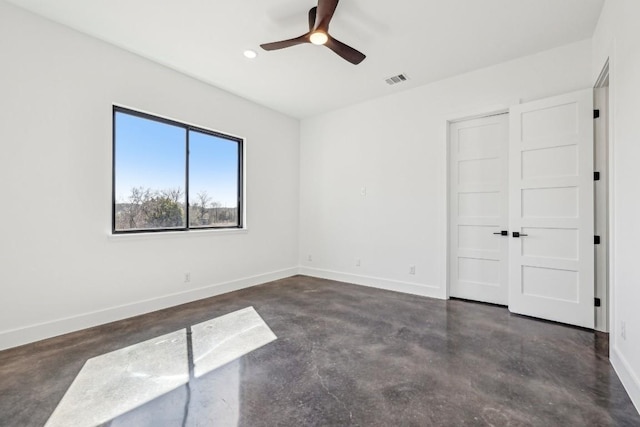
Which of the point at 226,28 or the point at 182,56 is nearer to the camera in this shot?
the point at 226,28

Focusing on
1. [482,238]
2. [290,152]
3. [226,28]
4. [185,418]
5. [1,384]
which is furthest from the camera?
[290,152]

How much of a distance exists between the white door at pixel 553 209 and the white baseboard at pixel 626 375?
897 millimetres

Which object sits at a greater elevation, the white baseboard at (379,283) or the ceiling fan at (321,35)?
the ceiling fan at (321,35)

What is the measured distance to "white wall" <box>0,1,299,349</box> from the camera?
256 cm

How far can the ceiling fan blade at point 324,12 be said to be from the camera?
223 cm

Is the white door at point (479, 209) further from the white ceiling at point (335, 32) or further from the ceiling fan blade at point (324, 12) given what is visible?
the ceiling fan blade at point (324, 12)

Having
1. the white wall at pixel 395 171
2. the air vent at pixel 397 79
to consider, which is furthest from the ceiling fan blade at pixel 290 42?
the white wall at pixel 395 171

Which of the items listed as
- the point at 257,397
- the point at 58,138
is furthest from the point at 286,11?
the point at 257,397

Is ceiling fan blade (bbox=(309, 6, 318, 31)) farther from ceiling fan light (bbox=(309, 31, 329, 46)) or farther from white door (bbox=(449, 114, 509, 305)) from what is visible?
white door (bbox=(449, 114, 509, 305))

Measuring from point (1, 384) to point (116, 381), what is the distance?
0.76m

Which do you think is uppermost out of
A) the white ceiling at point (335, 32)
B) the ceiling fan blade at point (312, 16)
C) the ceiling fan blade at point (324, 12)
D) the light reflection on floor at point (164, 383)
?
the white ceiling at point (335, 32)

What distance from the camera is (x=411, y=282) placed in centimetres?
420

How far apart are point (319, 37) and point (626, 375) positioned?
3.37m

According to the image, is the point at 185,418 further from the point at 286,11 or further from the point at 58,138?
the point at 286,11
